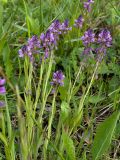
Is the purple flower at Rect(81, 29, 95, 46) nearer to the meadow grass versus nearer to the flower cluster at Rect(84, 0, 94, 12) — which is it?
the meadow grass

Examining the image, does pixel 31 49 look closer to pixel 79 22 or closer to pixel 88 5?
pixel 79 22

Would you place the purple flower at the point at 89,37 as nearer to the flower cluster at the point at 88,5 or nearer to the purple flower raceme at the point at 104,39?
the purple flower raceme at the point at 104,39

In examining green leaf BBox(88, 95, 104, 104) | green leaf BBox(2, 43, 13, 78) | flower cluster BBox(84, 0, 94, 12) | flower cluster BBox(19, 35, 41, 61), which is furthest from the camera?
flower cluster BBox(84, 0, 94, 12)

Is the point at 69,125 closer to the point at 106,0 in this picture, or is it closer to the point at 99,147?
the point at 99,147

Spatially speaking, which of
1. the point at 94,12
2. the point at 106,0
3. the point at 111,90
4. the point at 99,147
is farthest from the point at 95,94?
the point at 106,0

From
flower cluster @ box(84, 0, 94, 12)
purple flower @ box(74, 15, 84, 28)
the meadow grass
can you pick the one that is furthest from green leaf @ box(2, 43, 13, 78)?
flower cluster @ box(84, 0, 94, 12)

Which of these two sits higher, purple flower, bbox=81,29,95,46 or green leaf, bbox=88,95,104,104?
purple flower, bbox=81,29,95,46

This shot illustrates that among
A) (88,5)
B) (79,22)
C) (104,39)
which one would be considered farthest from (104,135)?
(88,5)

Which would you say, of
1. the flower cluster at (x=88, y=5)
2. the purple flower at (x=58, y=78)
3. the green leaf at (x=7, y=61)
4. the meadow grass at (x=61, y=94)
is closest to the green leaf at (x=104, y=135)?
the meadow grass at (x=61, y=94)
